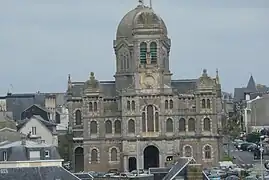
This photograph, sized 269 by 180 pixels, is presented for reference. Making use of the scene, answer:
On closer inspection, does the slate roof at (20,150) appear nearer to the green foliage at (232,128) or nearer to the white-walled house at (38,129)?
the white-walled house at (38,129)

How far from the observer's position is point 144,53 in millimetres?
91312

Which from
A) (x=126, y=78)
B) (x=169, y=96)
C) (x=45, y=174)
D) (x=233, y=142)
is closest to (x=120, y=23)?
(x=126, y=78)

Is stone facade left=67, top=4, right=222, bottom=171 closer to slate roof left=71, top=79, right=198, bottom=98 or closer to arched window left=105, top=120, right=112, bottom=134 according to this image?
arched window left=105, top=120, right=112, bottom=134

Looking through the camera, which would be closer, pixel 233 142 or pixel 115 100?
pixel 115 100

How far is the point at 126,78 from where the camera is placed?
3787 inches

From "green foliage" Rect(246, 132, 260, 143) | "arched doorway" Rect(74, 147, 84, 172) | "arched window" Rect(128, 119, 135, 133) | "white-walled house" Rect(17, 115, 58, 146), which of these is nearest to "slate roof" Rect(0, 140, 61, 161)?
"arched window" Rect(128, 119, 135, 133)

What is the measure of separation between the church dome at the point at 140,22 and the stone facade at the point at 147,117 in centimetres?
9

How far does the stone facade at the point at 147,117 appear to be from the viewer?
295 ft

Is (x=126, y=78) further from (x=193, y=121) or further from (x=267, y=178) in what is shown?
(x=267, y=178)

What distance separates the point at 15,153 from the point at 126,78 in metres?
45.5

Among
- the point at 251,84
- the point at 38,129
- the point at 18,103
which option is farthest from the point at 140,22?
the point at 251,84

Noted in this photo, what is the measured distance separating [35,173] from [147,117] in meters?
46.2

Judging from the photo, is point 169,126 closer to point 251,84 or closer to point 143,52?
point 143,52

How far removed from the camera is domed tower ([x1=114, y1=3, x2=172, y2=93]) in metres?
90.0
